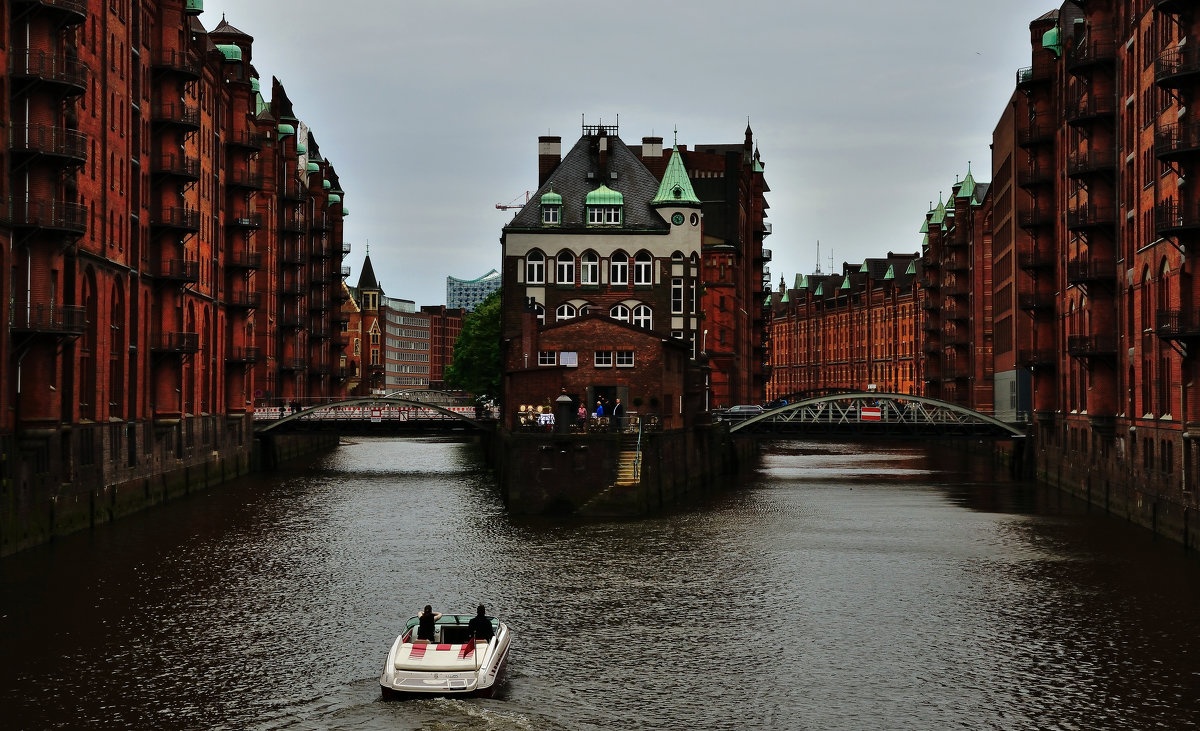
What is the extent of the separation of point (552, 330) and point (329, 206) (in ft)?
273

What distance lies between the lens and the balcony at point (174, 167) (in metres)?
70.8

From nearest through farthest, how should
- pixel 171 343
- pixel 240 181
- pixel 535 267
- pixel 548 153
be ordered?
pixel 171 343, pixel 240 181, pixel 535 267, pixel 548 153

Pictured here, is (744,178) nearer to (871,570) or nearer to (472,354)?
Answer: (472,354)

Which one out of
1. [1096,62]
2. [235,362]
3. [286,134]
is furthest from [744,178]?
[1096,62]

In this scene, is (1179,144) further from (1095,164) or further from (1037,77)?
(1037,77)

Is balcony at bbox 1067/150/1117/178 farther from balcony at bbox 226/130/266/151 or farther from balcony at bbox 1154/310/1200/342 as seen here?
balcony at bbox 226/130/266/151

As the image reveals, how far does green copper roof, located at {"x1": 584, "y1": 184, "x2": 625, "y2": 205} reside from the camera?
96125mm

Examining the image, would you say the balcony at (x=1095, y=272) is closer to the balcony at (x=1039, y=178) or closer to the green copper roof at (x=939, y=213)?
the balcony at (x=1039, y=178)

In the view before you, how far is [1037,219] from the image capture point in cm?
8375

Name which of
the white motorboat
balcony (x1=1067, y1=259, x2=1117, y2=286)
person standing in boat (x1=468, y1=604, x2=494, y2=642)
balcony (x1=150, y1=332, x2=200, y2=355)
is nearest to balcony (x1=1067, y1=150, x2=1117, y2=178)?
balcony (x1=1067, y1=259, x2=1117, y2=286)

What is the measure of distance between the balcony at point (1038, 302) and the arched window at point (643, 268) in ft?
79.4

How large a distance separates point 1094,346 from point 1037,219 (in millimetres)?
18716

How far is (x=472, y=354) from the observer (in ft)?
422

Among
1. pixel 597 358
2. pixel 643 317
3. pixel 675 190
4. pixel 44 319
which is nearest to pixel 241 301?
pixel 643 317
